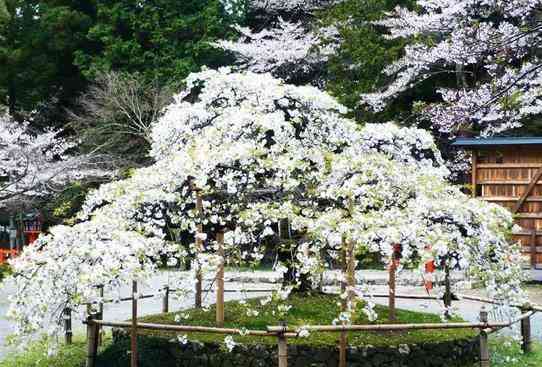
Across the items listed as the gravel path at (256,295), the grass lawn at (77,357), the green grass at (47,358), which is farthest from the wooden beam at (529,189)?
the green grass at (47,358)

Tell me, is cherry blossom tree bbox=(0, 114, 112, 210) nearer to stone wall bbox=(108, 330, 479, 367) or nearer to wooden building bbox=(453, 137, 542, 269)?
wooden building bbox=(453, 137, 542, 269)

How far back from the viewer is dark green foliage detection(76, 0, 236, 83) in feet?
68.5

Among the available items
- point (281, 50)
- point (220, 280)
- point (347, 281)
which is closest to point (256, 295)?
point (220, 280)

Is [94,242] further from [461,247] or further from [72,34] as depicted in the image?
[72,34]

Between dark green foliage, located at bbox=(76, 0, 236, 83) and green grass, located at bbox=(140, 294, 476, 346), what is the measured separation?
1375cm

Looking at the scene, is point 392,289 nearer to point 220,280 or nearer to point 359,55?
point 220,280

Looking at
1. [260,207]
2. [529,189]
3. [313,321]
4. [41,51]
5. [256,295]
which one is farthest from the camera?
[41,51]

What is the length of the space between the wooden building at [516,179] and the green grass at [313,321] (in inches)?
236

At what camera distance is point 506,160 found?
44.5ft

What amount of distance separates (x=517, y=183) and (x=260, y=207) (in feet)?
28.3

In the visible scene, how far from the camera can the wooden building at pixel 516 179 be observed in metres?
13.1

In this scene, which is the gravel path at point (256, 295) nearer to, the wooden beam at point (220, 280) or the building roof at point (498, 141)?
the wooden beam at point (220, 280)

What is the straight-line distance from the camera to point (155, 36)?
69.3 ft

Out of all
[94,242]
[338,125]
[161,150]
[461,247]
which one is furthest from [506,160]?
[94,242]
